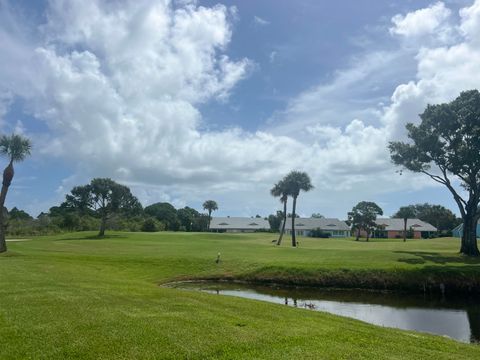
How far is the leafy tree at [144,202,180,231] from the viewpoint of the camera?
137 meters

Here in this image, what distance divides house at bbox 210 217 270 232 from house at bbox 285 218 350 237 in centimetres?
1935

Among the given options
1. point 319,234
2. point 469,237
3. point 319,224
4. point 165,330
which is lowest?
point 319,234

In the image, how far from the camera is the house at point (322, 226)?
5679 inches

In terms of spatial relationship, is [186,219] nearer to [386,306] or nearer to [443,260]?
[443,260]

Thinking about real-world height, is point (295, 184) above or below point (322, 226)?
above

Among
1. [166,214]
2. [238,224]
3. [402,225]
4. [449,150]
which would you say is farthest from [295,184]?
[238,224]

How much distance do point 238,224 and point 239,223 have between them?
111 centimetres

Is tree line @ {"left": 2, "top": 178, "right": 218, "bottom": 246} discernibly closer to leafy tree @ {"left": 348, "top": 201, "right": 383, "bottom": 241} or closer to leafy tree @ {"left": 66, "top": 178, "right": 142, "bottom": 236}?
leafy tree @ {"left": 66, "top": 178, "right": 142, "bottom": 236}

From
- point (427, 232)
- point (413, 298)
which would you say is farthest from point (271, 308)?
point (427, 232)

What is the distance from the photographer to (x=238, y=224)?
169 metres

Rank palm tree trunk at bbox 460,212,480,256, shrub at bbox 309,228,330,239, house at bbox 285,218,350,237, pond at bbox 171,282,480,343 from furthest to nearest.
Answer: house at bbox 285,218,350,237, shrub at bbox 309,228,330,239, palm tree trunk at bbox 460,212,480,256, pond at bbox 171,282,480,343

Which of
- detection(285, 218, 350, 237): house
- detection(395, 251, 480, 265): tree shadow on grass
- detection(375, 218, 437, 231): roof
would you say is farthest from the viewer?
detection(285, 218, 350, 237): house

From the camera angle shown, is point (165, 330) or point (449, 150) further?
point (449, 150)

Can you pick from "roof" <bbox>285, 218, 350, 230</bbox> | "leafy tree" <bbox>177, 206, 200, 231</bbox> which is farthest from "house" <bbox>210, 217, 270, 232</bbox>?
"roof" <bbox>285, 218, 350, 230</bbox>
